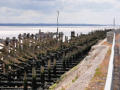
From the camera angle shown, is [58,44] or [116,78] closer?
[116,78]

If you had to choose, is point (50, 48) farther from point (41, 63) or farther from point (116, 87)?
point (116, 87)

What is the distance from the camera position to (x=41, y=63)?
3534cm

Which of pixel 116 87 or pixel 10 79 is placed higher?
pixel 116 87

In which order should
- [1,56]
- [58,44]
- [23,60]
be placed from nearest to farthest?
1. [23,60]
2. [1,56]
3. [58,44]

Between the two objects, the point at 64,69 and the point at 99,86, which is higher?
the point at 99,86

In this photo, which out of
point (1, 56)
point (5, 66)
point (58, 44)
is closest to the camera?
point (5, 66)

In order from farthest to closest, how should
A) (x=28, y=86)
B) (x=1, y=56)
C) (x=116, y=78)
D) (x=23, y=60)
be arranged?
(x=1, y=56)
(x=23, y=60)
(x=28, y=86)
(x=116, y=78)

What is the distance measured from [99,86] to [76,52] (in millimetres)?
31272

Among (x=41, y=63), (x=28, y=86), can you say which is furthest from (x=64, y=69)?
(x=28, y=86)

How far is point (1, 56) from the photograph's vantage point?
122 ft

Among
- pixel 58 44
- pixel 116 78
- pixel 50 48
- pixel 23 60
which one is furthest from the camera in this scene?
pixel 58 44

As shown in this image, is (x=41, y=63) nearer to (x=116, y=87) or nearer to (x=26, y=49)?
(x=26, y=49)

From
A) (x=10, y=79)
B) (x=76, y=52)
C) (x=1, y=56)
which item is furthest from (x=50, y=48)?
(x=10, y=79)

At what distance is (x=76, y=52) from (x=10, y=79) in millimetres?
16723
